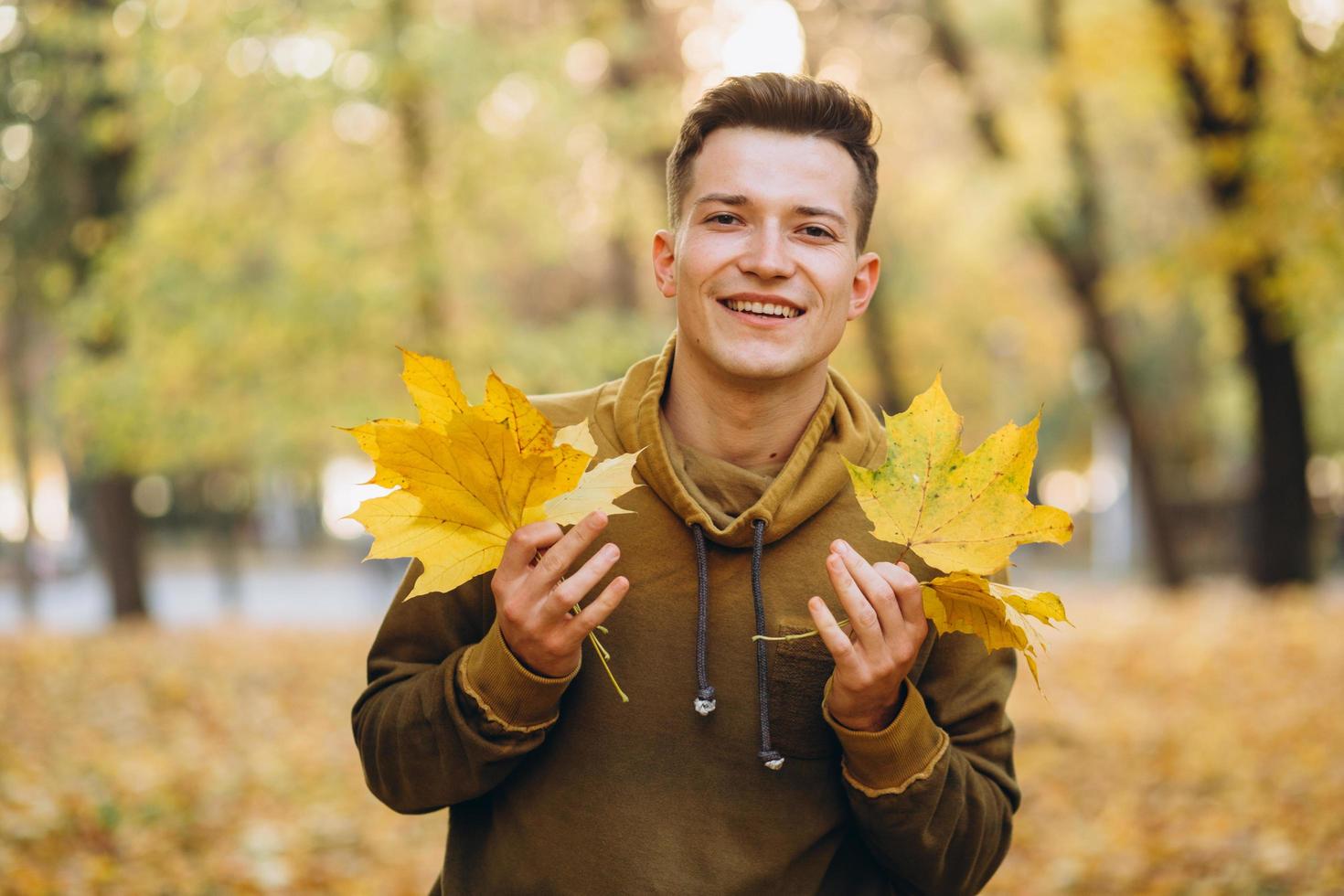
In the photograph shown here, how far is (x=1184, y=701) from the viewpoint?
369 inches

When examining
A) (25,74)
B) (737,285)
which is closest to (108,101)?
(25,74)

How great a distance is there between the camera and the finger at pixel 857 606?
1.70 metres

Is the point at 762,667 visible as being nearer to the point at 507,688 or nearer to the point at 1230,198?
the point at 507,688

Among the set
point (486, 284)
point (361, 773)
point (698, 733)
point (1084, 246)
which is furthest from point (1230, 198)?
point (698, 733)

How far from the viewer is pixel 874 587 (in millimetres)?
1710

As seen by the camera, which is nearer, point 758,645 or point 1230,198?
point 758,645

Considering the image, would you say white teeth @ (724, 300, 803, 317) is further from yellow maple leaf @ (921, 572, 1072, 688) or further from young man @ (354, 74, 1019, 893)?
yellow maple leaf @ (921, 572, 1072, 688)

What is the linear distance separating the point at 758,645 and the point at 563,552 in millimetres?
486

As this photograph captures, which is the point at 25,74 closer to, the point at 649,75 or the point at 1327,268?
the point at 649,75

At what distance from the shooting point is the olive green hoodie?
1.91 meters

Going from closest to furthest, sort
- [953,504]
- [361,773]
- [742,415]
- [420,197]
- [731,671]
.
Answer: [953,504] < [731,671] < [742,415] < [361,773] < [420,197]

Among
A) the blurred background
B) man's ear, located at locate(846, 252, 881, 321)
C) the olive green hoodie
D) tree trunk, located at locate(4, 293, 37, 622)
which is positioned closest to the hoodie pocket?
the olive green hoodie

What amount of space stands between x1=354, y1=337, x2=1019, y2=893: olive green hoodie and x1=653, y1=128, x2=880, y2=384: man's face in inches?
7.1

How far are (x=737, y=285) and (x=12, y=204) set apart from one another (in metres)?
13.1
